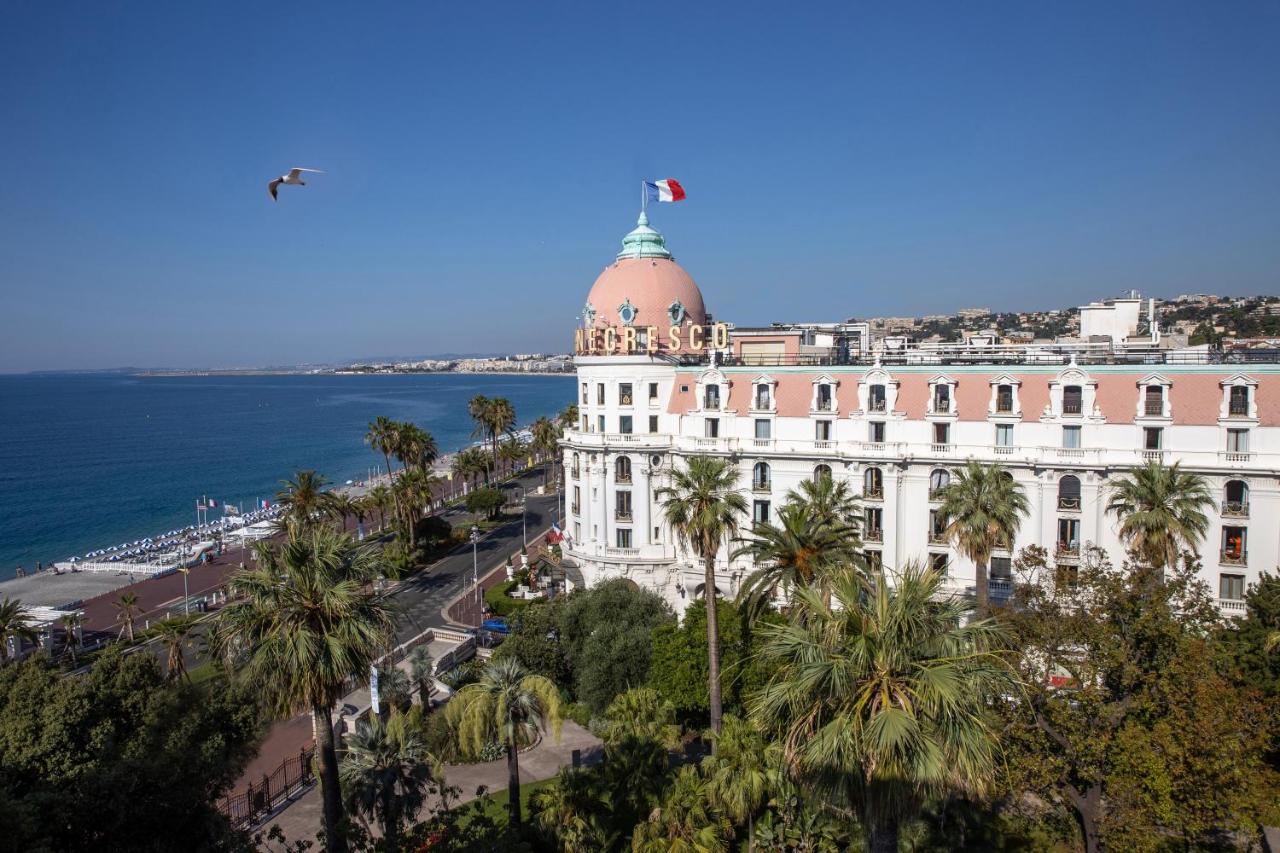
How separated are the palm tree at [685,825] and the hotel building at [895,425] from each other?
1884 cm

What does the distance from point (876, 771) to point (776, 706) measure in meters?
2.61

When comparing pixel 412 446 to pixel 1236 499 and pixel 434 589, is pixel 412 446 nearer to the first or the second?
pixel 434 589

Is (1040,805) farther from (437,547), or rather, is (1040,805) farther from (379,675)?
(437,547)

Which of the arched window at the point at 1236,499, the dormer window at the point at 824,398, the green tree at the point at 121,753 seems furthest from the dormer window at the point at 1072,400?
the green tree at the point at 121,753

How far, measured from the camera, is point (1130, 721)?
77.6 feet

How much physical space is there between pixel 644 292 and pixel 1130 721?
44.8 metres

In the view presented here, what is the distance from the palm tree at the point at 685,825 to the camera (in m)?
26.4

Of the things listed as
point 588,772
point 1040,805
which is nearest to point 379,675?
point 588,772

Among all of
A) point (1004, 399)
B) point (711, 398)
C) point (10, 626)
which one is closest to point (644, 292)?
point (711, 398)

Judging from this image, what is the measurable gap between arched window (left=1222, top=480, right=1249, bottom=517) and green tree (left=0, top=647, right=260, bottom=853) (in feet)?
165

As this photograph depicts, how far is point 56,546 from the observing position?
113m

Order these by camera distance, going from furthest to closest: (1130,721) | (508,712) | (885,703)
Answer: (508,712), (1130,721), (885,703)

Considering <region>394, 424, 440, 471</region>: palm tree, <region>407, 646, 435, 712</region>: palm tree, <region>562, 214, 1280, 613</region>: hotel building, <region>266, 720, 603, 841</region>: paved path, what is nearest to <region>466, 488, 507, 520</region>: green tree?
<region>394, 424, 440, 471</region>: palm tree

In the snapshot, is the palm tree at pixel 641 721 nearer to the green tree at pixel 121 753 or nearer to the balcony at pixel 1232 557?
the green tree at pixel 121 753
